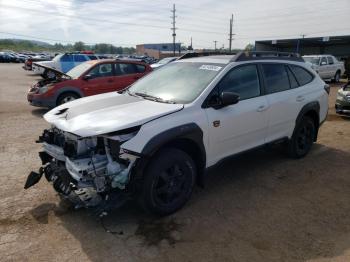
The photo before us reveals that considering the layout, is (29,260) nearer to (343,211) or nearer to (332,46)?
(343,211)

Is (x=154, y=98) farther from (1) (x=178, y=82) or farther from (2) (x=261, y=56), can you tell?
(2) (x=261, y=56)

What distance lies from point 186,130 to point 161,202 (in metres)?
0.86

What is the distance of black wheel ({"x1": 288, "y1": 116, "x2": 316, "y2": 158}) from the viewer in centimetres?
582

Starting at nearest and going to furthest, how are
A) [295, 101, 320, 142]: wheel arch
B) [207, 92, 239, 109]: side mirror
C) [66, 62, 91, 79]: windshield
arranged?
[207, 92, 239, 109]: side mirror, [295, 101, 320, 142]: wheel arch, [66, 62, 91, 79]: windshield

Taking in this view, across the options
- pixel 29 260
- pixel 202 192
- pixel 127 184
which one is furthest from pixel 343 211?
pixel 29 260

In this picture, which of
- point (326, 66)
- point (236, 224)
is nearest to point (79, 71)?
point (236, 224)

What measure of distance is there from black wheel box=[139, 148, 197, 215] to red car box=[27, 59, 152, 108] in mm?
6815

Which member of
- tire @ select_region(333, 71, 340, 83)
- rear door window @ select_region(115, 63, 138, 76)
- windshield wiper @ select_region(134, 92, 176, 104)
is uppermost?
windshield wiper @ select_region(134, 92, 176, 104)

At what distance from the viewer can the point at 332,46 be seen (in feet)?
156

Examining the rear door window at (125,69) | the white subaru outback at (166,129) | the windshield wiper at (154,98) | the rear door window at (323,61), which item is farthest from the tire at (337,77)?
the windshield wiper at (154,98)

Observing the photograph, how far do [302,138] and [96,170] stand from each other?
3.91 meters

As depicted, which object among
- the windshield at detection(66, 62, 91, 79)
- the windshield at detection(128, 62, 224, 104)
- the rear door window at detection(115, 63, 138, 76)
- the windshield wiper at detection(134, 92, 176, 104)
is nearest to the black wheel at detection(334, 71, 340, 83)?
the rear door window at detection(115, 63, 138, 76)

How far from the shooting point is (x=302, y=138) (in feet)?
19.7

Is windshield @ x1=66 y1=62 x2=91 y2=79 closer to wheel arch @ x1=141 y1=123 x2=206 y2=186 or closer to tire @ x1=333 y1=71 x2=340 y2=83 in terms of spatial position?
wheel arch @ x1=141 y1=123 x2=206 y2=186
